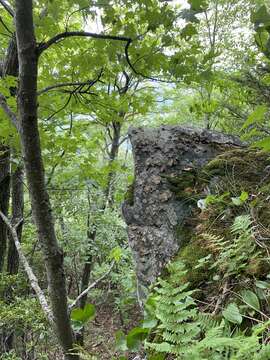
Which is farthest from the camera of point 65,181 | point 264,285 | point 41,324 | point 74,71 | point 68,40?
point 65,181

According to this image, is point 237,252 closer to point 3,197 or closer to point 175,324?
point 175,324

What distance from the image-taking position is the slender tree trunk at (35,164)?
1.47 m

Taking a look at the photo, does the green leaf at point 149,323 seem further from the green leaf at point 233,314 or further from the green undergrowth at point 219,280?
the green leaf at point 233,314

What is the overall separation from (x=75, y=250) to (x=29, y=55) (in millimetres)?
5496

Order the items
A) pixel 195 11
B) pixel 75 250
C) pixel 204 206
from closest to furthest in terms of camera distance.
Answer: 1. pixel 195 11
2. pixel 204 206
3. pixel 75 250

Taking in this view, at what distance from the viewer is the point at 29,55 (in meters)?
1.49

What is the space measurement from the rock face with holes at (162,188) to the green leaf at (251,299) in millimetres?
630

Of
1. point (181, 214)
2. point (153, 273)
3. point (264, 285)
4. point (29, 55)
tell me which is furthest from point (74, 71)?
point (264, 285)

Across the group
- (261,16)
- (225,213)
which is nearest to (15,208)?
(225,213)

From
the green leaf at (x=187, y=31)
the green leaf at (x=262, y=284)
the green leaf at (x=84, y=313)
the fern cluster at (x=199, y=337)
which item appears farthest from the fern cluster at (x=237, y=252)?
the green leaf at (x=187, y=31)

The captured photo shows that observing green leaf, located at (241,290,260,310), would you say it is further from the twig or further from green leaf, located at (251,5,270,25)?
green leaf, located at (251,5,270,25)

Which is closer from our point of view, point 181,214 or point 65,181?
point 181,214

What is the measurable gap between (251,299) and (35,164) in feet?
3.85

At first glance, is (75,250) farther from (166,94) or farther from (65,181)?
(166,94)
